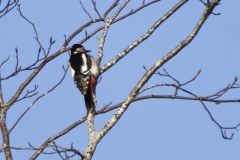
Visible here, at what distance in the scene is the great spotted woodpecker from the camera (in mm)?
5066

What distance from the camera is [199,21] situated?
12.3 ft

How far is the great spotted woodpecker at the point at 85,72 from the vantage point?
16.6ft

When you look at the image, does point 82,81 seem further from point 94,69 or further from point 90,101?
point 90,101

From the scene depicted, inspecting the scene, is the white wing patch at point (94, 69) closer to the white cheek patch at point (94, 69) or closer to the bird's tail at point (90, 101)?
the white cheek patch at point (94, 69)

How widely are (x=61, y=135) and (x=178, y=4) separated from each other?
1.61 metres

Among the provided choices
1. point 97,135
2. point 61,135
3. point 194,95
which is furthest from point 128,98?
point 61,135

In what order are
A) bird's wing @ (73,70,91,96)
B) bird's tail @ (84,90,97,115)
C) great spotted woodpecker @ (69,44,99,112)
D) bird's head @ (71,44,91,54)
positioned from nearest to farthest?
bird's tail @ (84,90,97,115)
great spotted woodpecker @ (69,44,99,112)
bird's wing @ (73,70,91,96)
bird's head @ (71,44,91,54)

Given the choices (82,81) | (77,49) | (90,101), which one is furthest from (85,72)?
(90,101)

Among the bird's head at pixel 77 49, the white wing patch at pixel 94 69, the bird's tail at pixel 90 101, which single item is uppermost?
the bird's head at pixel 77 49

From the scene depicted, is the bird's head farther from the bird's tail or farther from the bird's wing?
the bird's tail

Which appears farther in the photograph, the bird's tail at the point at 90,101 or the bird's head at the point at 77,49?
the bird's head at the point at 77,49

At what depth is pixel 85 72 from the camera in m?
5.45

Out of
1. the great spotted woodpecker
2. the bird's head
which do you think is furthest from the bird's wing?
the bird's head

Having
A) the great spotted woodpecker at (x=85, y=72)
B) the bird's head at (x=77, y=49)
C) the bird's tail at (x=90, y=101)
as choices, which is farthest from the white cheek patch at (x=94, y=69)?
the bird's head at (x=77, y=49)
